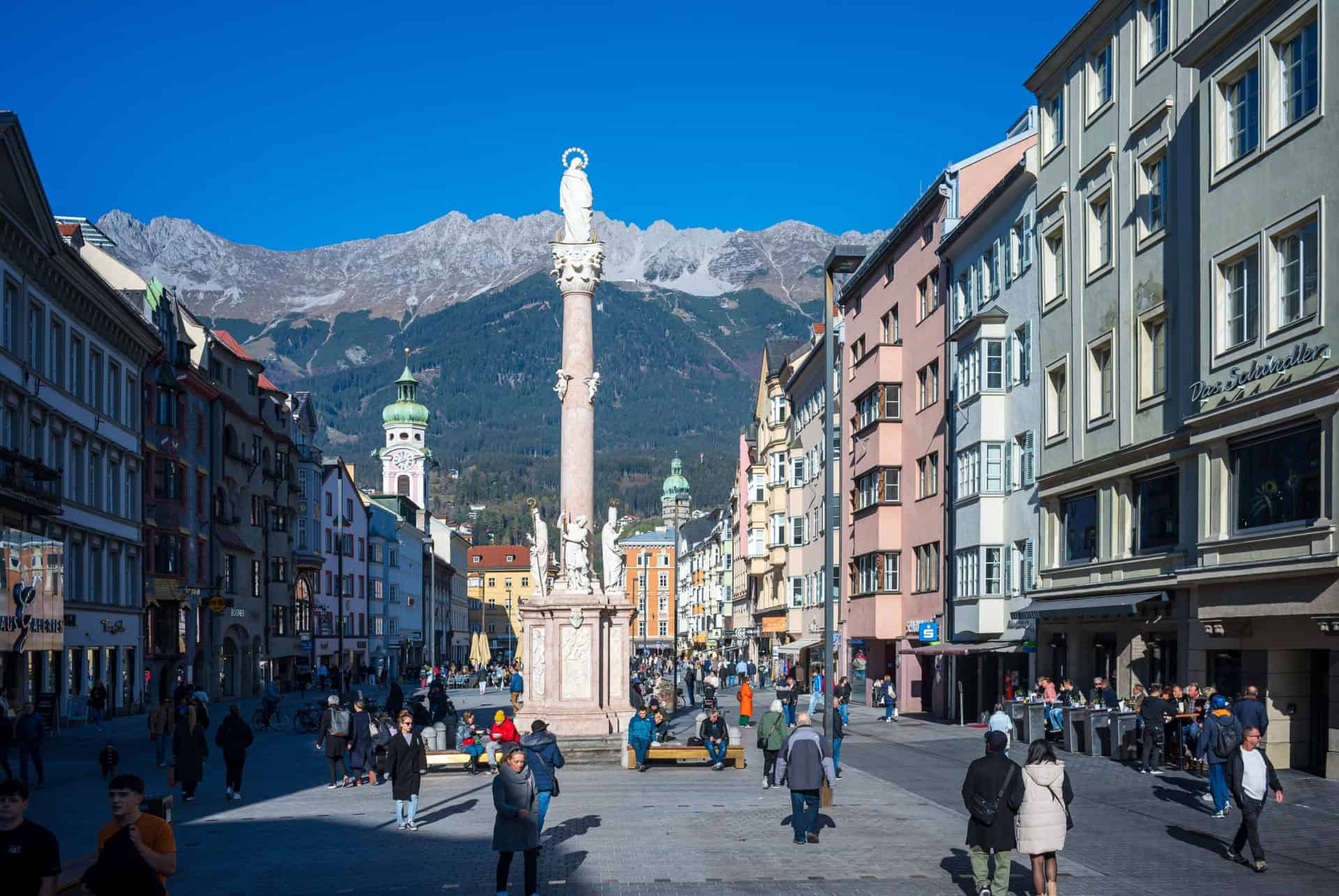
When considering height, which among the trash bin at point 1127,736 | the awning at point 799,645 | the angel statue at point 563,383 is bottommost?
the awning at point 799,645

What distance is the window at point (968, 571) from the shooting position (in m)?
43.9

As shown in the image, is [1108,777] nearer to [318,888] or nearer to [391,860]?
[391,860]

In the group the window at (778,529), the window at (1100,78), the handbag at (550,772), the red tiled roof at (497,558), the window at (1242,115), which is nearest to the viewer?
the handbag at (550,772)

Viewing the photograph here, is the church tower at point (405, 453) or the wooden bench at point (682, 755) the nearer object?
the wooden bench at point (682, 755)

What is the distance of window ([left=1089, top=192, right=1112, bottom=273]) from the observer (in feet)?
115

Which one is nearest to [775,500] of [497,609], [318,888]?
[318,888]

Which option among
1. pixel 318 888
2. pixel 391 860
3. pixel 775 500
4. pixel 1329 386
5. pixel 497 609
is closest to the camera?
pixel 318 888

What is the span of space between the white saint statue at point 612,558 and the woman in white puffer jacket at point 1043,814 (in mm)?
19716

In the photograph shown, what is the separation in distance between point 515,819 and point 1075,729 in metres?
20.4

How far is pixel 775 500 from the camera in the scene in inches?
3209

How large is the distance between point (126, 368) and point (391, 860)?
135ft

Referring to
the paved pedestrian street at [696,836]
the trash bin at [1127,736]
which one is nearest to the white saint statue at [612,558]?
the paved pedestrian street at [696,836]

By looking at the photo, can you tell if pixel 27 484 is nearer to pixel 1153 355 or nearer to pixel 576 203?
pixel 576 203

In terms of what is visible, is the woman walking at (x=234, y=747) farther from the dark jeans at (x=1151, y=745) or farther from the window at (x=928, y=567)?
the window at (x=928, y=567)
